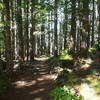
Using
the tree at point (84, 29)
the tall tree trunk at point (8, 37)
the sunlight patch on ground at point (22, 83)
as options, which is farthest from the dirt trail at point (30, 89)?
the tree at point (84, 29)

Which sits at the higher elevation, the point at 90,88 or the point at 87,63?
the point at 87,63

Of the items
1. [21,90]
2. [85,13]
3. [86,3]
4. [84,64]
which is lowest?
[21,90]

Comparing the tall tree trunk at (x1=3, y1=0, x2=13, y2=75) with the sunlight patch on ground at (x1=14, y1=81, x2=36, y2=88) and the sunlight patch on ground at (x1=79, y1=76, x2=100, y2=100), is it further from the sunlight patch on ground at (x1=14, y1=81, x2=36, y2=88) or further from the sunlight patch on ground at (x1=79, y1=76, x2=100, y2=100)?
the sunlight patch on ground at (x1=79, y1=76, x2=100, y2=100)

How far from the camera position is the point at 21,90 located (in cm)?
693

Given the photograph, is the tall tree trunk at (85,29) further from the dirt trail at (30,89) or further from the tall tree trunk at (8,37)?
the tall tree trunk at (8,37)

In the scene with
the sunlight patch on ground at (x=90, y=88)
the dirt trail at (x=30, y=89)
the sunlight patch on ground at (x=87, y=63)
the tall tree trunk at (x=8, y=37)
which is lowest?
the dirt trail at (x=30, y=89)

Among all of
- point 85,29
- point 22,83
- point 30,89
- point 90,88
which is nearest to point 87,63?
point 85,29

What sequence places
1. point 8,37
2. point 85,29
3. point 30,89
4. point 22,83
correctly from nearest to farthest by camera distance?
point 30,89, point 22,83, point 8,37, point 85,29

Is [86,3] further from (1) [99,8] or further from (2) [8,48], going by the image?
(1) [99,8]

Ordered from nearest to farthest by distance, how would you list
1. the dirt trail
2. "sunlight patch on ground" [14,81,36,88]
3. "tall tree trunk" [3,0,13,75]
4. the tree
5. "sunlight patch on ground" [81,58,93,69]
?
the dirt trail, "sunlight patch on ground" [14,81,36,88], "tall tree trunk" [3,0,13,75], "sunlight patch on ground" [81,58,93,69], the tree

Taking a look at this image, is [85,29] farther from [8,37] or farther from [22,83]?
[22,83]

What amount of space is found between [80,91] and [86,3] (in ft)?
20.8

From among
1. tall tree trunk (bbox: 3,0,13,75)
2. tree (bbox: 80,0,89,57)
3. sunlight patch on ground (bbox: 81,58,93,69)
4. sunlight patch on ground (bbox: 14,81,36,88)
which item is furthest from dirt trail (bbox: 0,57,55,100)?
tree (bbox: 80,0,89,57)

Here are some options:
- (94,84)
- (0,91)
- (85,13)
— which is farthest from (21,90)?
(85,13)
